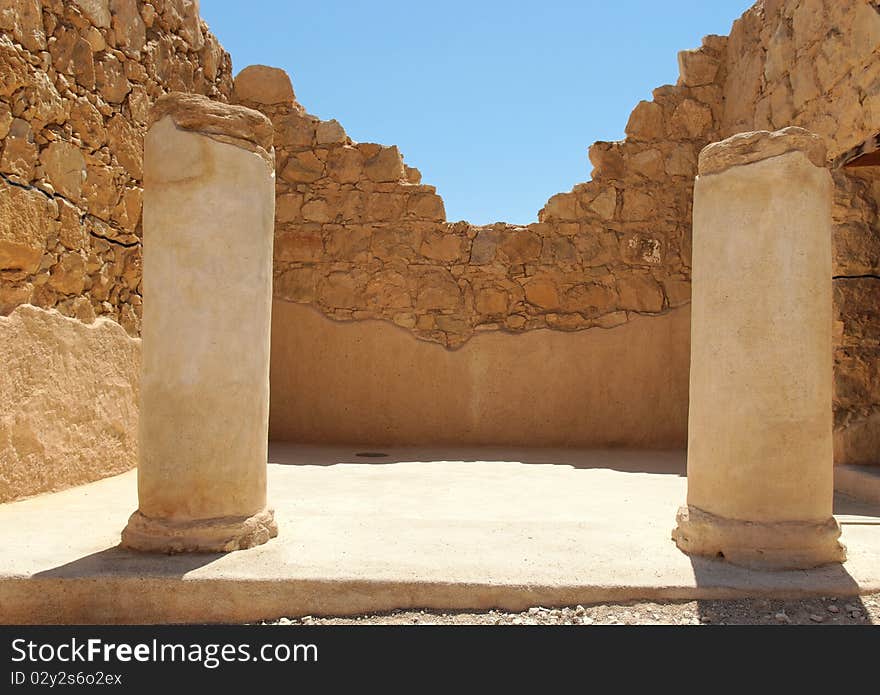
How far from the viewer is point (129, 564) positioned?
306 cm

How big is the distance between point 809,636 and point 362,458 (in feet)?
14.5

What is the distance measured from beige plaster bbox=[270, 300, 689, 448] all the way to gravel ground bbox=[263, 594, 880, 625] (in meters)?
4.51

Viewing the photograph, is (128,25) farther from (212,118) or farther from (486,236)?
(486,236)

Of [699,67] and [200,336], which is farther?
[699,67]

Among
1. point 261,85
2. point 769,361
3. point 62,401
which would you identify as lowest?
point 62,401

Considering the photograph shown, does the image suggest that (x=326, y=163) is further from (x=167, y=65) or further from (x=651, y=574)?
(x=651, y=574)

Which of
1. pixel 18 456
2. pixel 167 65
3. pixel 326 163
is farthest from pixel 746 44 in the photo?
pixel 18 456

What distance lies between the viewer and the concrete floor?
2.88 metres

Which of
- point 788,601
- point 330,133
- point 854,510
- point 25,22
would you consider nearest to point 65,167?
point 25,22

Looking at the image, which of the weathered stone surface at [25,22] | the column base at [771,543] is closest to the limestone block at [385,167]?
the weathered stone surface at [25,22]

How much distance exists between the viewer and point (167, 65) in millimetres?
6172

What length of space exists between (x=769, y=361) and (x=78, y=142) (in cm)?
460

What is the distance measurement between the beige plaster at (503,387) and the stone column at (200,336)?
3935mm

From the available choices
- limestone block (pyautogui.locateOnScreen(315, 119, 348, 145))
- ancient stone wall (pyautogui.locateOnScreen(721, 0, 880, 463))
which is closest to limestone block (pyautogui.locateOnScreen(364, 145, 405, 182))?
limestone block (pyautogui.locateOnScreen(315, 119, 348, 145))
